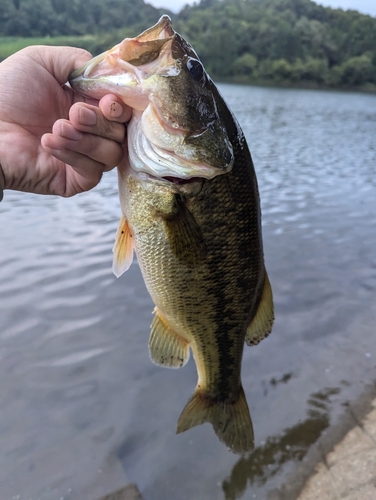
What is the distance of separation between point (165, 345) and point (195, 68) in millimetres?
1509

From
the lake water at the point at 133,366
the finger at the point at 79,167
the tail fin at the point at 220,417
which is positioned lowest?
the lake water at the point at 133,366

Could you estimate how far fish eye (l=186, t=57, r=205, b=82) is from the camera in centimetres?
165

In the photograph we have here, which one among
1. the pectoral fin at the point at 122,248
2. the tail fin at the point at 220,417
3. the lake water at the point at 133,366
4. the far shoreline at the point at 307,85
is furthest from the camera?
the far shoreline at the point at 307,85

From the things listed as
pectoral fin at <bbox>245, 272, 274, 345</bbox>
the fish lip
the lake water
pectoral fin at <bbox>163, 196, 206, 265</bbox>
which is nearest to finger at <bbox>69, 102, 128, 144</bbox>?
the fish lip

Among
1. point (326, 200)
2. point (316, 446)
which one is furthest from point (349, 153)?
point (316, 446)

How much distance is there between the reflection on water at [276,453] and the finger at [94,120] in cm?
309

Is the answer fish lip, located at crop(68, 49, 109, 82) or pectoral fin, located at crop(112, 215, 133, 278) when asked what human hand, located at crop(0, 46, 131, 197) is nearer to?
fish lip, located at crop(68, 49, 109, 82)

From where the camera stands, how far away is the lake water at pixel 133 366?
11.7 feet

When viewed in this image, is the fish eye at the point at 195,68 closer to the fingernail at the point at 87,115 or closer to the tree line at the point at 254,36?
the fingernail at the point at 87,115

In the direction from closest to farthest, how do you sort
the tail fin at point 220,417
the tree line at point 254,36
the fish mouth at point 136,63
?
1. the fish mouth at point 136,63
2. the tail fin at point 220,417
3. the tree line at point 254,36

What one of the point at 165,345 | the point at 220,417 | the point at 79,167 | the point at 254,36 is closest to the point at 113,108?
the point at 79,167

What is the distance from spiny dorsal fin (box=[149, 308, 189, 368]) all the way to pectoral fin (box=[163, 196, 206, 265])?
0.57 meters

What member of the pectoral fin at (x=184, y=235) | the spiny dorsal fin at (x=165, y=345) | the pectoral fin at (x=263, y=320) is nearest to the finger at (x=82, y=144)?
the pectoral fin at (x=184, y=235)

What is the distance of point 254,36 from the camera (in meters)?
88.6
